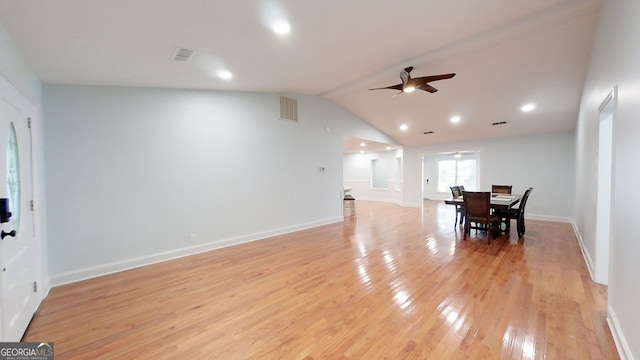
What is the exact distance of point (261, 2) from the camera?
82.5 inches

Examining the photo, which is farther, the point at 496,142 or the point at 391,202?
the point at 391,202

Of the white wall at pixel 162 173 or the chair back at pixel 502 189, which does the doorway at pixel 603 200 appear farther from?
the white wall at pixel 162 173

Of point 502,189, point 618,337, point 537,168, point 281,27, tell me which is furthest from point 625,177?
point 537,168

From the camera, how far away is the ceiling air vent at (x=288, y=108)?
522 centimetres

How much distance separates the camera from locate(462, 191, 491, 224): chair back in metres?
4.42

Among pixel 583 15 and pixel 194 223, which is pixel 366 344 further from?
pixel 583 15

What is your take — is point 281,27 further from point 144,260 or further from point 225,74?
point 144,260

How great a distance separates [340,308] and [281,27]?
115 inches

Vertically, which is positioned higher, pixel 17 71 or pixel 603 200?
pixel 17 71

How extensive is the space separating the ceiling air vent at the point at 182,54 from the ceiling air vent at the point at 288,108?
2478mm

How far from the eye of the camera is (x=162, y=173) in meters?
3.70

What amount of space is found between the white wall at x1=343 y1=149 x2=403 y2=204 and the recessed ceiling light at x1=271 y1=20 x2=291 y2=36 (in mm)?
7872

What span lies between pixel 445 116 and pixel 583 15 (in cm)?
339

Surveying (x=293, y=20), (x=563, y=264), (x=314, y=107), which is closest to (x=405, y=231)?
(x=563, y=264)
